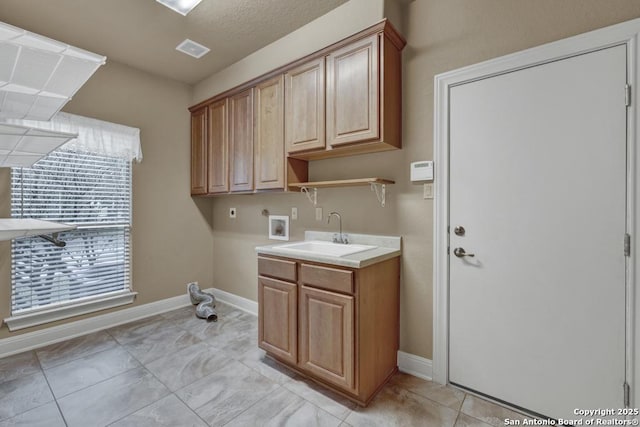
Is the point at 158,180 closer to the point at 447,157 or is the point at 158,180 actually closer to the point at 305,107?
the point at 305,107

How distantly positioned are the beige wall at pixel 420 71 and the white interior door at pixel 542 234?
0.18 metres

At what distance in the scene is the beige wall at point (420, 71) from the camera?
1.70 meters

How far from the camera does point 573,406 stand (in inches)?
64.3

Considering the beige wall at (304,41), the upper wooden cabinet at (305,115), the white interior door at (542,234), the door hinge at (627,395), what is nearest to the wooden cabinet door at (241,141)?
the upper wooden cabinet at (305,115)

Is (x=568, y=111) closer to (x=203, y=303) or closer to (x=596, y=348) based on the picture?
(x=596, y=348)

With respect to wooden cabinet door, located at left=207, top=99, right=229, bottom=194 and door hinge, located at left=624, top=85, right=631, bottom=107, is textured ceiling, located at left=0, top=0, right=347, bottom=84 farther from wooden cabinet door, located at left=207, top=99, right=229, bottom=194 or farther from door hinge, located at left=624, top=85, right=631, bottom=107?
door hinge, located at left=624, top=85, right=631, bottom=107

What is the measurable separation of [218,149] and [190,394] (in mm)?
2341

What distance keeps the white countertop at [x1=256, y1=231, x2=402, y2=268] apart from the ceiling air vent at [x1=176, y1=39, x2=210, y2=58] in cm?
204

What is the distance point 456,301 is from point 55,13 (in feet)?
12.1

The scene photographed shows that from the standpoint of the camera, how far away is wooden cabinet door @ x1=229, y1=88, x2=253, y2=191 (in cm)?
293

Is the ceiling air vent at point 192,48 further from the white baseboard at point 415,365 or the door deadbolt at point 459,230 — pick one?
the white baseboard at point 415,365

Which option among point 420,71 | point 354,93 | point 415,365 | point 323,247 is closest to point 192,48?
point 354,93

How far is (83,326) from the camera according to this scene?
9.38ft

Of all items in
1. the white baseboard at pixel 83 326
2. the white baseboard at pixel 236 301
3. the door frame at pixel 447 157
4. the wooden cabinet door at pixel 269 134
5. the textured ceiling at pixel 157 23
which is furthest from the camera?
the white baseboard at pixel 236 301
